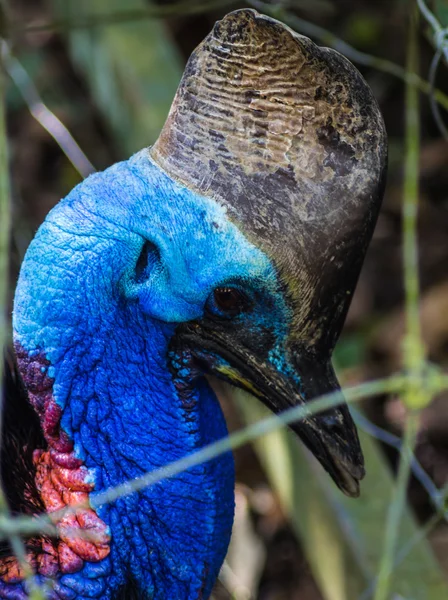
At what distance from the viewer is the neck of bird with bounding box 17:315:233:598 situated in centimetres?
166

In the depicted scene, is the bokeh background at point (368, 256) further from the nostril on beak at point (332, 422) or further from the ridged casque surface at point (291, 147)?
the ridged casque surface at point (291, 147)

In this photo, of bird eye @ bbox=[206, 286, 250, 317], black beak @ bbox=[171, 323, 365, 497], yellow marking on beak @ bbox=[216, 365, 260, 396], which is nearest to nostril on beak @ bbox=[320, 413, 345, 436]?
black beak @ bbox=[171, 323, 365, 497]

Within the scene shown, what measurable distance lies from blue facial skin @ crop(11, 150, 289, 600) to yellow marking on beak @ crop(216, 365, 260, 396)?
0.27 feet

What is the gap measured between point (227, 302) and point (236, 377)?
0.17 metres

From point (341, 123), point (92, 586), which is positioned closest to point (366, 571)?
point (92, 586)

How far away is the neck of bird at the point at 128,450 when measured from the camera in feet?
5.46

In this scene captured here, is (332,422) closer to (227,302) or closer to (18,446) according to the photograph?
(227,302)

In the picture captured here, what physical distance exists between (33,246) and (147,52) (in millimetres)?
2172

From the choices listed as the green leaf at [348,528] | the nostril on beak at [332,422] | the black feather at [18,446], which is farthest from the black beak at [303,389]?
the green leaf at [348,528]

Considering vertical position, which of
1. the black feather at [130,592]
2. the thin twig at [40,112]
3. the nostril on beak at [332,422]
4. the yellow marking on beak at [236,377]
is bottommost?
the black feather at [130,592]

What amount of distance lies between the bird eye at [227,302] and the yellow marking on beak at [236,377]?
0.12m

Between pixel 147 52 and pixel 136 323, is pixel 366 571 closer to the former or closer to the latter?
pixel 136 323

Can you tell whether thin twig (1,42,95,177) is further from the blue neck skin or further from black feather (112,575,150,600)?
black feather (112,575,150,600)

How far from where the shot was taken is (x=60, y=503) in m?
1.69
